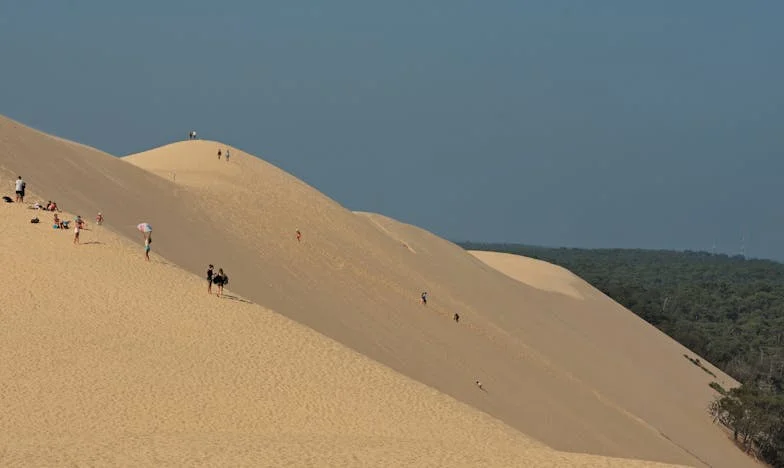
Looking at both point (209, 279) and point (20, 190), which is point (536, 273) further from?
point (209, 279)

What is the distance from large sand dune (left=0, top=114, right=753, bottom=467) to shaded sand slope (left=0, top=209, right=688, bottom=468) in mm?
7665

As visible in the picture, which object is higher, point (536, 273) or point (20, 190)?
point (536, 273)

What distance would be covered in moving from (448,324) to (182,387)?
25.8m

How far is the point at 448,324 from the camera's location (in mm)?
45906

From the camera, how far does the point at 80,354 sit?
72.3 ft

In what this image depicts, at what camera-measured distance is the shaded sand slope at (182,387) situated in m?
16.9

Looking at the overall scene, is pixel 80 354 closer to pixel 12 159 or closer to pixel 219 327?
pixel 219 327

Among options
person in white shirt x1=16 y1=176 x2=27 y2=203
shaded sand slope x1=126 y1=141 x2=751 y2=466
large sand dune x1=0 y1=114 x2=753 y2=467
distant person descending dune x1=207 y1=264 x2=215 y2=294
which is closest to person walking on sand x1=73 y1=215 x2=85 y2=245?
person in white shirt x1=16 y1=176 x2=27 y2=203

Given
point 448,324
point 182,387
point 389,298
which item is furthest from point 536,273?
point 182,387

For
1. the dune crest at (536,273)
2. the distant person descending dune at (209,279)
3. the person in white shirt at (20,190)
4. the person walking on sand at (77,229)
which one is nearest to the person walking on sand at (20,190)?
the person in white shirt at (20,190)

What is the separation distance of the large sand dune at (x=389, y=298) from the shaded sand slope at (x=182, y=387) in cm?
767

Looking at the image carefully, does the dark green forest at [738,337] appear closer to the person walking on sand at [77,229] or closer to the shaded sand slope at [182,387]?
the shaded sand slope at [182,387]

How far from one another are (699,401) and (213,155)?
3364 centimetres

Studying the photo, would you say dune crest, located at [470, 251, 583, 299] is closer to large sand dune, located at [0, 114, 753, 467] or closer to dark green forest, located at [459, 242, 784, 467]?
dark green forest, located at [459, 242, 784, 467]
